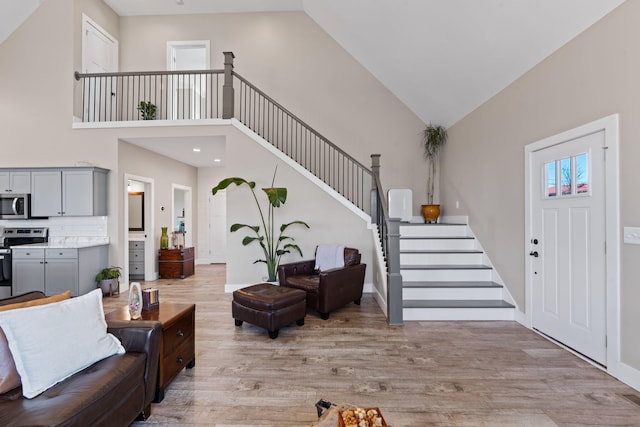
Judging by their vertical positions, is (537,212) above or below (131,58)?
below

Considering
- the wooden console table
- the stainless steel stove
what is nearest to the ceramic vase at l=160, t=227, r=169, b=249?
the wooden console table

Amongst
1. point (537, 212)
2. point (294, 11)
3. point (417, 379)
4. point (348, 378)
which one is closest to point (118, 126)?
point (294, 11)

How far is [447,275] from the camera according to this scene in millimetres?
4355

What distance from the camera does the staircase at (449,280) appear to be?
384 cm

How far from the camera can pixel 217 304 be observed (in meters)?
4.66

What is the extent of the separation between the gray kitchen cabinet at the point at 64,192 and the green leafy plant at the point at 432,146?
20.1 ft

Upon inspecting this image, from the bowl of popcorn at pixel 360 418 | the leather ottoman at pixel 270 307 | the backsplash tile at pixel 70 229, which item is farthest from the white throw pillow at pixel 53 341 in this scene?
the backsplash tile at pixel 70 229

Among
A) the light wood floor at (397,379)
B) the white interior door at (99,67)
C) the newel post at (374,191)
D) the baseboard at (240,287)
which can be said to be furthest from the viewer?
the white interior door at (99,67)

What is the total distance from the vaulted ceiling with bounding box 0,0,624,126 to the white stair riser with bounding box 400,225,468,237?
1945 millimetres

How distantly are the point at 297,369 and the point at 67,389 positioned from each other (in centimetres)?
164

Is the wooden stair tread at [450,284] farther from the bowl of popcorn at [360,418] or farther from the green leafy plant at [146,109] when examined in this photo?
the green leafy plant at [146,109]

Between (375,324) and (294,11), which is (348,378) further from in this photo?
(294,11)

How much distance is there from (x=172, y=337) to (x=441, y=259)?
3764 mm

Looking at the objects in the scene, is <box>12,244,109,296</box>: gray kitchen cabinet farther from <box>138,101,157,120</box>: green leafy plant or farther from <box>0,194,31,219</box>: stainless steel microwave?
<box>138,101,157,120</box>: green leafy plant
